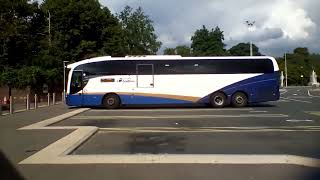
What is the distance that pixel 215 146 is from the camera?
13109mm

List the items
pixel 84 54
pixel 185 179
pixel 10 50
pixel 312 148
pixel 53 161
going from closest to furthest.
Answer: pixel 185 179, pixel 53 161, pixel 312 148, pixel 10 50, pixel 84 54

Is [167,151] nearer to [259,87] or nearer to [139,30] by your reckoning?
[259,87]

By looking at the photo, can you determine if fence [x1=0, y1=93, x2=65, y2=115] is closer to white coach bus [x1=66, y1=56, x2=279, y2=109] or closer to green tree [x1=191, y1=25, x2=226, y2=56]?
white coach bus [x1=66, y1=56, x2=279, y2=109]

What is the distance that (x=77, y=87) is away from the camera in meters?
32.3

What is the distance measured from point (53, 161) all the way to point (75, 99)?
21934mm

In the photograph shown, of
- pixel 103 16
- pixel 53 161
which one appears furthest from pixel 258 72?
pixel 103 16

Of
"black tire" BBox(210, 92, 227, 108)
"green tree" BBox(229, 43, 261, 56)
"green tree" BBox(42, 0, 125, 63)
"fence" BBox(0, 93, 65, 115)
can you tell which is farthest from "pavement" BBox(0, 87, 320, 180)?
"green tree" BBox(229, 43, 261, 56)

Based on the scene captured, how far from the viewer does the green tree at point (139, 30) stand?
101m

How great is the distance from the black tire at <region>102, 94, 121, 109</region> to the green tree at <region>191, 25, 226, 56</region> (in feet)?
316

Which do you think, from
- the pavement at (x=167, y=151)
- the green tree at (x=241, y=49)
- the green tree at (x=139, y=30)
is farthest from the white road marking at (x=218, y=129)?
the green tree at (x=241, y=49)

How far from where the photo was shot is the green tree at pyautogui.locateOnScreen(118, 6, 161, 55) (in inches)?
3984

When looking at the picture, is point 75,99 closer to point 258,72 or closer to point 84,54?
point 258,72

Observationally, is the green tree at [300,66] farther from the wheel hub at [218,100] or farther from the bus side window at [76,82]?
the bus side window at [76,82]

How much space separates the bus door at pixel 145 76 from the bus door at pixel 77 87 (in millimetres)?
3369
